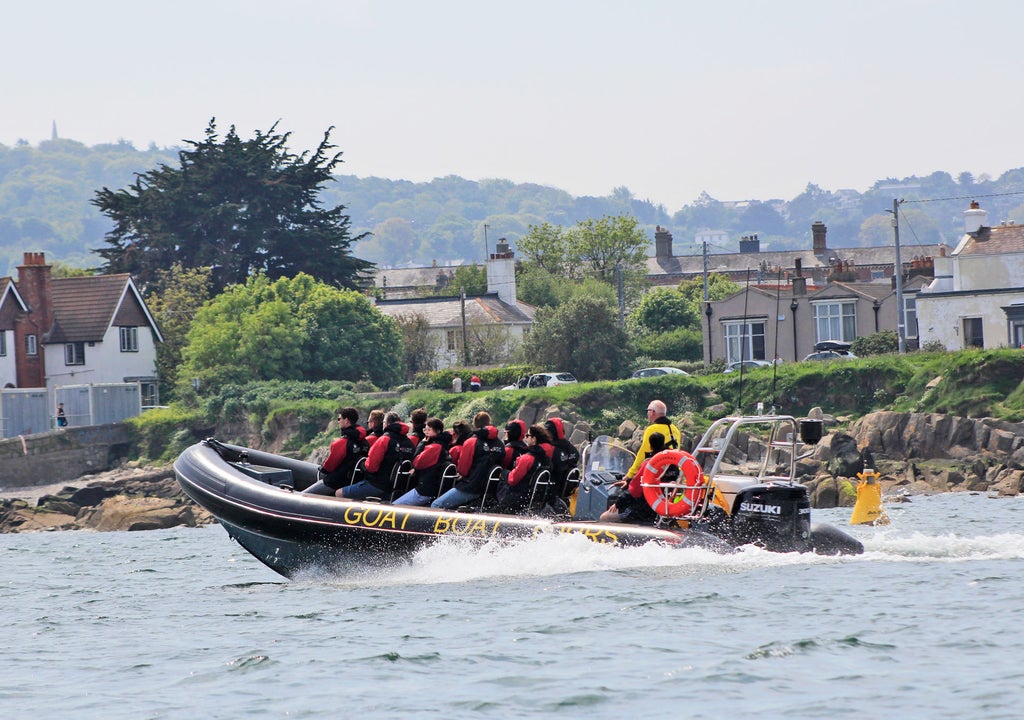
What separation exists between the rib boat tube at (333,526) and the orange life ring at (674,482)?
265 mm

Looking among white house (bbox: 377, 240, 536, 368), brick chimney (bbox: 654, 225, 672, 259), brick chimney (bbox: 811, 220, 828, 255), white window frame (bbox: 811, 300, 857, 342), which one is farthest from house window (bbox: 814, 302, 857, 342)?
brick chimney (bbox: 654, 225, 672, 259)

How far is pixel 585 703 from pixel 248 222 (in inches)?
2205

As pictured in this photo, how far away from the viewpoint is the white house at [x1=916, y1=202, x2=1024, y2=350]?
50.3m

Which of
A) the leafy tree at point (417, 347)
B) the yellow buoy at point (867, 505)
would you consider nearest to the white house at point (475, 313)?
the leafy tree at point (417, 347)

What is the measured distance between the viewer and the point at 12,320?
57125 mm

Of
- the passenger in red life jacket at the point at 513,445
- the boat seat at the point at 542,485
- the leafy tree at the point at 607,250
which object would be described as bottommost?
the boat seat at the point at 542,485

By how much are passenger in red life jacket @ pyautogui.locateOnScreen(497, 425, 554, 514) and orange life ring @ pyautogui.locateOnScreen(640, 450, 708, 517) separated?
142 centimetres

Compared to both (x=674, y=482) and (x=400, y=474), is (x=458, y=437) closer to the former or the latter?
(x=400, y=474)

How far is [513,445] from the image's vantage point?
17.6 metres

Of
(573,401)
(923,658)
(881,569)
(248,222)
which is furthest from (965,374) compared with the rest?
(248,222)

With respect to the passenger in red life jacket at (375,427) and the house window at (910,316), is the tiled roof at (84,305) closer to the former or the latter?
the house window at (910,316)

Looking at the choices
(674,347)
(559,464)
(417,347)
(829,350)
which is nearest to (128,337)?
(417,347)

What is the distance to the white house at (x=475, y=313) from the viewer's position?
223 ft

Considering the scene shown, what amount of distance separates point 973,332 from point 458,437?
36872 mm
